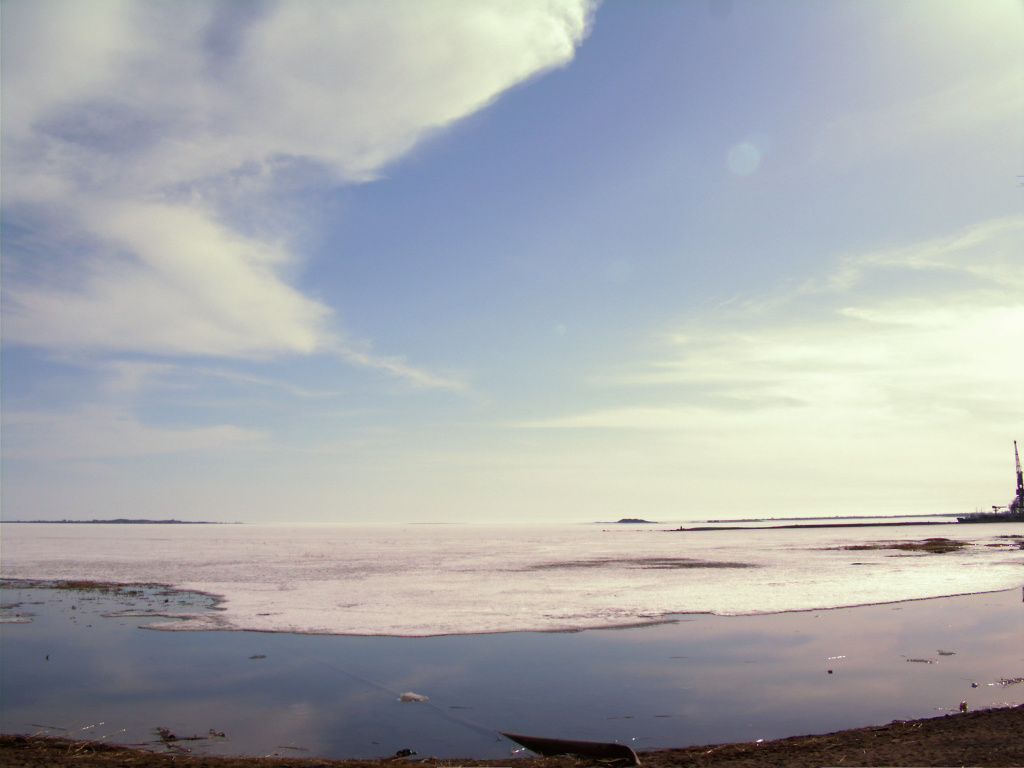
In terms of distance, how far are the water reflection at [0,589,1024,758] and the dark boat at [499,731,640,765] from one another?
403 millimetres

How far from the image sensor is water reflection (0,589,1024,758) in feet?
32.6

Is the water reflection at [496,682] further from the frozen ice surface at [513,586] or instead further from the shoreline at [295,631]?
the frozen ice surface at [513,586]

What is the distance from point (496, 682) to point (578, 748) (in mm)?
4151

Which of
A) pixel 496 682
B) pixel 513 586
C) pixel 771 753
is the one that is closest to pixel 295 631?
pixel 496 682

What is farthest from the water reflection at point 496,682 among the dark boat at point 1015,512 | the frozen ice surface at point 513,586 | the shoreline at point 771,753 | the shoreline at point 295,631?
the dark boat at point 1015,512

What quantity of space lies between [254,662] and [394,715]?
5218 millimetres

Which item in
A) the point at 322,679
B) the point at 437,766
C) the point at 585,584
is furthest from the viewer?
the point at 585,584

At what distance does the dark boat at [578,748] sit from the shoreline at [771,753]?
0.58 ft

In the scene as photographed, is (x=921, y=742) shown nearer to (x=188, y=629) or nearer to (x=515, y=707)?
(x=515, y=707)

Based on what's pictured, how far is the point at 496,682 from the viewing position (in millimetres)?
12641

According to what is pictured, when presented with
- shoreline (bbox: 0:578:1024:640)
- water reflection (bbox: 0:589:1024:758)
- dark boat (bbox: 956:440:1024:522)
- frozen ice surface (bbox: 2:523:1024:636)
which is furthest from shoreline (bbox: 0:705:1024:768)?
dark boat (bbox: 956:440:1024:522)

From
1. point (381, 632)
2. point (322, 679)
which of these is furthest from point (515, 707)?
point (381, 632)

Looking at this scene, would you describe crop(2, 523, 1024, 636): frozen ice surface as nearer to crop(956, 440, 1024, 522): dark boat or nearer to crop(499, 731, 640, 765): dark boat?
crop(499, 731, 640, 765): dark boat

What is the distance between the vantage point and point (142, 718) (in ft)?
34.8
